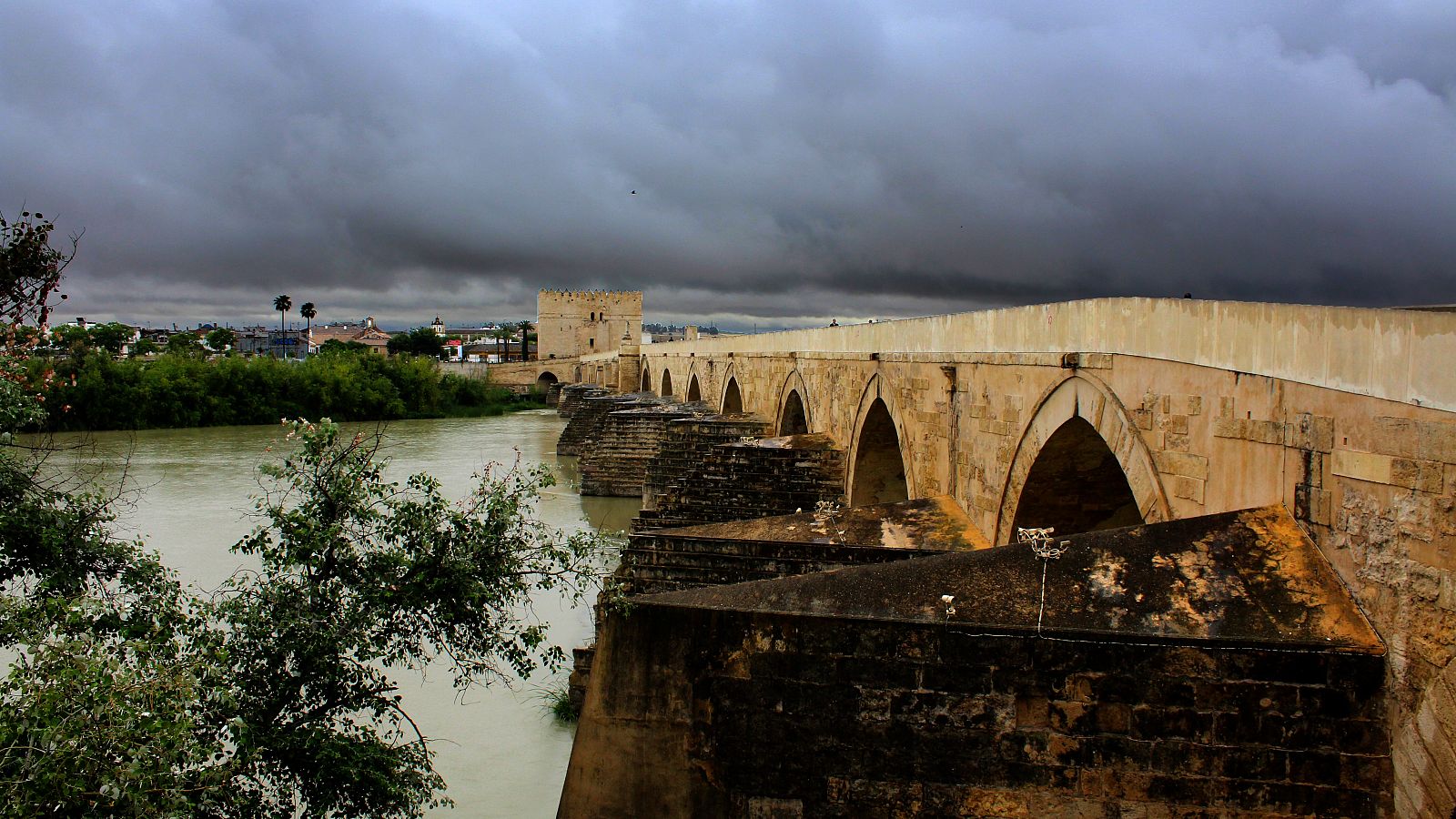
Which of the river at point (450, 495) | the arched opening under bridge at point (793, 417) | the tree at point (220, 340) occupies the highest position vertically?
the tree at point (220, 340)

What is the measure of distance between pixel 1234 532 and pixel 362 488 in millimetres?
3460

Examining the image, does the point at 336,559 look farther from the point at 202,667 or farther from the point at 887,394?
the point at 887,394

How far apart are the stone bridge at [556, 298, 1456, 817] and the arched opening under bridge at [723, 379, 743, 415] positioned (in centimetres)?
1004

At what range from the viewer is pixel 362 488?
431 cm

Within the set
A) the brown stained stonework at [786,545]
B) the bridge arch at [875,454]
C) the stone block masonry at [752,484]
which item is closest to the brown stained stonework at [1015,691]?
the brown stained stonework at [786,545]

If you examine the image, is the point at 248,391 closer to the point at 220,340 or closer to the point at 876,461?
the point at 876,461

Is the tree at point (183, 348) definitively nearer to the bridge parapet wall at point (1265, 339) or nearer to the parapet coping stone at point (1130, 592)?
the bridge parapet wall at point (1265, 339)

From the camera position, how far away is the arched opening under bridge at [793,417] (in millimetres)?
13102

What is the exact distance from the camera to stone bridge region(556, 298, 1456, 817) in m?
2.41

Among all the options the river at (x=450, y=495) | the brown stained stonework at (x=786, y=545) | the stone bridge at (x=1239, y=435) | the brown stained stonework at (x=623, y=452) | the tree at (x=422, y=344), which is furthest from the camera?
the tree at (x=422, y=344)

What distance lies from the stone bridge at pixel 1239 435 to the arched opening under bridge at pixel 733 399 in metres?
10.0

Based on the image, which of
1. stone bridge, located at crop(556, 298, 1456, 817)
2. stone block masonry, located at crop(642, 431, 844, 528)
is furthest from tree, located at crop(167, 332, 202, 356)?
stone bridge, located at crop(556, 298, 1456, 817)

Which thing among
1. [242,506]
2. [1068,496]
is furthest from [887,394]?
[242,506]

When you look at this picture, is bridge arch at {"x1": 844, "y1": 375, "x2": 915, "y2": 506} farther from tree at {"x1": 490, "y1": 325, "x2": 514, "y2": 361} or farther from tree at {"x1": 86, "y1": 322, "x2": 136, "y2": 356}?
tree at {"x1": 490, "y1": 325, "x2": 514, "y2": 361}
